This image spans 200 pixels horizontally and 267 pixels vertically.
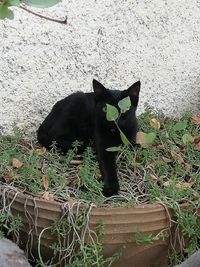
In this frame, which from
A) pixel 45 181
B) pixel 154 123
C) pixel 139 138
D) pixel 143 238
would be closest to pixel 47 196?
pixel 45 181

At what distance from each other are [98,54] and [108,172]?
0.79 meters

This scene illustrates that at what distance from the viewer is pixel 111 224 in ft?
6.41

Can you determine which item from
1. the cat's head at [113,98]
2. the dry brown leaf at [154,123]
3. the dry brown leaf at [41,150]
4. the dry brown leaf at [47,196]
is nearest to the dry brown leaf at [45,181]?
the dry brown leaf at [47,196]

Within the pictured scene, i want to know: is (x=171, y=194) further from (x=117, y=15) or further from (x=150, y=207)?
(x=117, y=15)

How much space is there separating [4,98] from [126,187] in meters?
0.77

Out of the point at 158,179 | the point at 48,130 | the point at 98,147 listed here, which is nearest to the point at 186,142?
the point at 158,179

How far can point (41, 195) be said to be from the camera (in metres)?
2.04

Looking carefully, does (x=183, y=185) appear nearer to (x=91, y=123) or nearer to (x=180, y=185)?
(x=180, y=185)

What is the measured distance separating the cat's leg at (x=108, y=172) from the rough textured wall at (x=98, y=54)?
53cm

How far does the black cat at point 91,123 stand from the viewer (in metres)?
2.29

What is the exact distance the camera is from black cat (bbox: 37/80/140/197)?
229 centimetres

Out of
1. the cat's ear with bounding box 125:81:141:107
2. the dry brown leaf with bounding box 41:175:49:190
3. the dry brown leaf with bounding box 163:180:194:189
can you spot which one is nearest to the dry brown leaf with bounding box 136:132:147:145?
the cat's ear with bounding box 125:81:141:107

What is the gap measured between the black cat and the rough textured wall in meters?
0.17

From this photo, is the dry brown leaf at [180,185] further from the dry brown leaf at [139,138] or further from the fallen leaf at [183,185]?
the dry brown leaf at [139,138]
